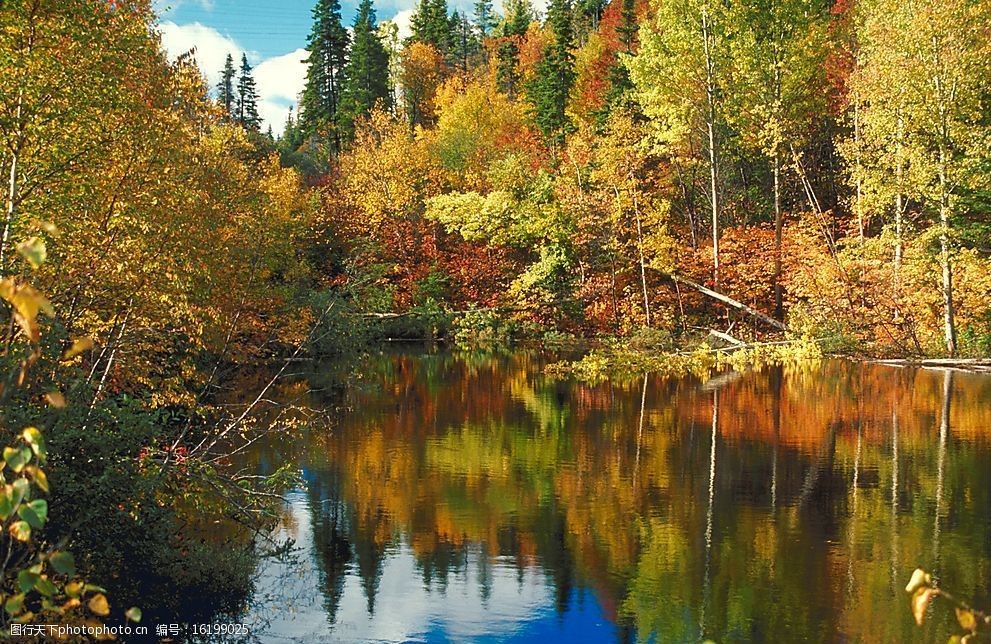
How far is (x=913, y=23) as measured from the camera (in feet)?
90.6

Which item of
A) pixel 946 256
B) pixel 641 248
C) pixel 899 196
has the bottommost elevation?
pixel 946 256

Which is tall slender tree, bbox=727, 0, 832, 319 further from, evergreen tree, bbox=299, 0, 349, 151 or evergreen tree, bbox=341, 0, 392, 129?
evergreen tree, bbox=299, 0, 349, 151

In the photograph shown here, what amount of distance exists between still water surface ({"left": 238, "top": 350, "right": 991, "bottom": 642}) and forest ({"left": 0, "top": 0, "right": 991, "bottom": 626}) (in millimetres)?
1570

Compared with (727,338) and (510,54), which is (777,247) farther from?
(510,54)

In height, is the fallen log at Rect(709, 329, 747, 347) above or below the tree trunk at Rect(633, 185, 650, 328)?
below

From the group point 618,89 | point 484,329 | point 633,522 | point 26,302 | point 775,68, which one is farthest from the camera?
point 618,89

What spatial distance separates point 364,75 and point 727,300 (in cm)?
4364

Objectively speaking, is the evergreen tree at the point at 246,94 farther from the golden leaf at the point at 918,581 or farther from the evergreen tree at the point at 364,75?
the golden leaf at the point at 918,581

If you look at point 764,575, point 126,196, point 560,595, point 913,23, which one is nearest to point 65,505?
point 560,595

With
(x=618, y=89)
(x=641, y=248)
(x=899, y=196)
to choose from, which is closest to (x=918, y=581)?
(x=899, y=196)

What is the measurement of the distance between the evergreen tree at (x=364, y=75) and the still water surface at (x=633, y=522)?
4951 cm

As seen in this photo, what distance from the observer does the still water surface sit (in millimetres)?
9070

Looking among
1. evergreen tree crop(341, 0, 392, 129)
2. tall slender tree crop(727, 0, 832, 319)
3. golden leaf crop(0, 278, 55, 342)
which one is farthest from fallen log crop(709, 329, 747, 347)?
evergreen tree crop(341, 0, 392, 129)

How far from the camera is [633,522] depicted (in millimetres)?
12078
